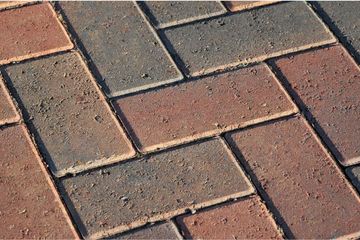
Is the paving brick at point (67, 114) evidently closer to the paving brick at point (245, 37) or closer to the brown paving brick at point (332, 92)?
the paving brick at point (245, 37)

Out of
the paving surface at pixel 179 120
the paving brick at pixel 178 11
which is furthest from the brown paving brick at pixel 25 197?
the paving brick at pixel 178 11

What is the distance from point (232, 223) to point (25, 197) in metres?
0.54

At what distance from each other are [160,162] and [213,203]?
0.66 ft

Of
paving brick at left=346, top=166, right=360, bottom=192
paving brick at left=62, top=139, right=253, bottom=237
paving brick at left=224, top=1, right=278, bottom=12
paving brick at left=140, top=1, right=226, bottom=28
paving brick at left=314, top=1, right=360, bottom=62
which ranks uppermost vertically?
paving brick at left=140, top=1, right=226, bottom=28

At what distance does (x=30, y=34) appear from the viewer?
2.78m

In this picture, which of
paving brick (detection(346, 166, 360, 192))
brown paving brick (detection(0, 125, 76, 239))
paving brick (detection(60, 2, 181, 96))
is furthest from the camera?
paving brick (detection(60, 2, 181, 96))

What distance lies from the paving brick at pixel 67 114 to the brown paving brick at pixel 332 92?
0.57 m

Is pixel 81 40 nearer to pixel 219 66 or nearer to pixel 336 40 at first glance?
pixel 219 66

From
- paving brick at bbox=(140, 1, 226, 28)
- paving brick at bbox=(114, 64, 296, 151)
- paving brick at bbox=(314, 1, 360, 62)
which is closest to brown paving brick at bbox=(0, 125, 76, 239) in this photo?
paving brick at bbox=(114, 64, 296, 151)

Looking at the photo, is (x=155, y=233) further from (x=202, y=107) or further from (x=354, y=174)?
(x=354, y=174)

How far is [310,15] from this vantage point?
2.91 meters

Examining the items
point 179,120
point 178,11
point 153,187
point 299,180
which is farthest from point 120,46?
point 299,180

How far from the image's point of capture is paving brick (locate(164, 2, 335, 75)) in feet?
8.96

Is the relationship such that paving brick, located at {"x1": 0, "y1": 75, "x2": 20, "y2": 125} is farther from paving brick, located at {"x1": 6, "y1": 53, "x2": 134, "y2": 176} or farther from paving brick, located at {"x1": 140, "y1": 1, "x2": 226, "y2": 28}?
paving brick, located at {"x1": 140, "y1": 1, "x2": 226, "y2": 28}
